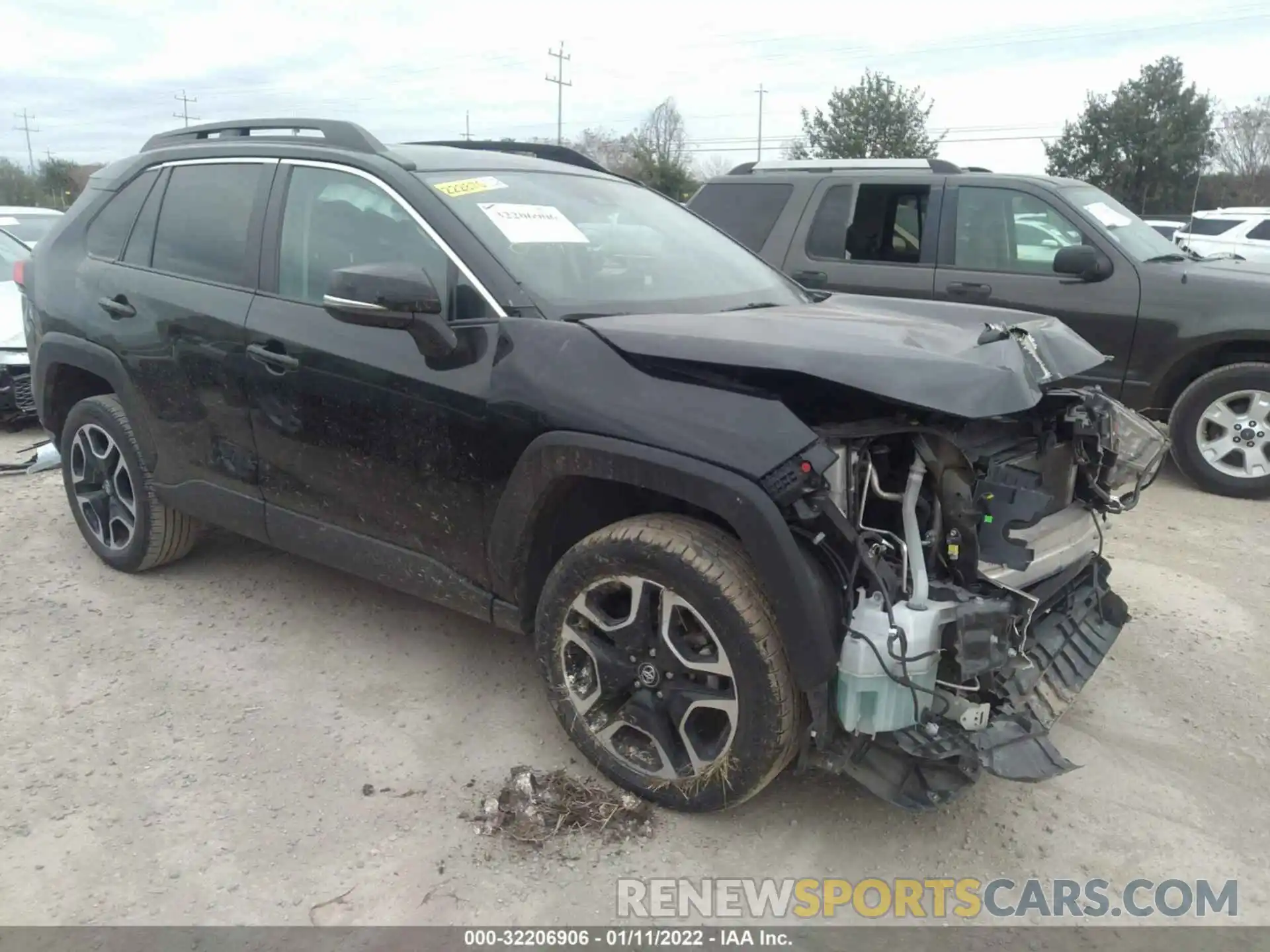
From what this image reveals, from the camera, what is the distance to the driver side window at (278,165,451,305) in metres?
3.21

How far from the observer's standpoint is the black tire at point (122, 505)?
4.24 meters

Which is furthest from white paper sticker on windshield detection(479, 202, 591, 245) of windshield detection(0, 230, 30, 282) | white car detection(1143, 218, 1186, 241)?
white car detection(1143, 218, 1186, 241)

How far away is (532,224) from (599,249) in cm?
26

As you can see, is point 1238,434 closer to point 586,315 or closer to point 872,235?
point 872,235

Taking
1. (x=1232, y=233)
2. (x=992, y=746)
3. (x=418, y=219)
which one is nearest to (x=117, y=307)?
(x=418, y=219)

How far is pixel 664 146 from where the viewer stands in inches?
1652

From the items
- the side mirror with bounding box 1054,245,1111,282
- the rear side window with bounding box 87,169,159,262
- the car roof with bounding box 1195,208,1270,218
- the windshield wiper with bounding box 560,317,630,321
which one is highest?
the car roof with bounding box 1195,208,1270,218

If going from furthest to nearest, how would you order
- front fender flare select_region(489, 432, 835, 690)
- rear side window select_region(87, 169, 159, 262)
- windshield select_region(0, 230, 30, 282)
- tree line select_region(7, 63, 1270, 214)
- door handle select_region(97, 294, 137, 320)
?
tree line select_region(7, 63, 1270, 214)
windshield select_region(0, 230, 30, 282)
rear side window select_region(87, 169, 159, 262)
door handle select_region(97, 294, 137, 320)
front fender flare select_region(489, 432, 835, 690)

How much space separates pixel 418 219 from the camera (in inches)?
125

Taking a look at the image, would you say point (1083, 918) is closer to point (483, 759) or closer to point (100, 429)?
point (483, 759)

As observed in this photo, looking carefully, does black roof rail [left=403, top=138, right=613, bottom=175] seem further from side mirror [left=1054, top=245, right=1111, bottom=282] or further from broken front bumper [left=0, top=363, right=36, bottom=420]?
broken front bumper [left=0, top=363, right=36, bottom=420]

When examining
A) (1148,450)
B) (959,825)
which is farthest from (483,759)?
(1148,450)

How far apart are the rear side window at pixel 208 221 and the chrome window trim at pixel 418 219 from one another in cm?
27

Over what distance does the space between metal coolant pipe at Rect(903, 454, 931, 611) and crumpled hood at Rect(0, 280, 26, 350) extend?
6.61m
